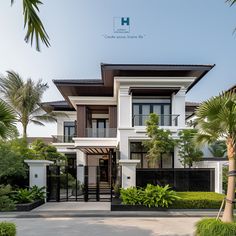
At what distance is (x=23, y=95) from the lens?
2917 cm

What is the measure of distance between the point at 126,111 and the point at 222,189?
8.06 metres

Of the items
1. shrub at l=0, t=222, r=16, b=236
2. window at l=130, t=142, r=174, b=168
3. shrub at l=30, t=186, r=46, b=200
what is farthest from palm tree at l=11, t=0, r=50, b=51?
window at l=130, t=142, r=174, b=168

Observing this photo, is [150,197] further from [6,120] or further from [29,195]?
[6,120]

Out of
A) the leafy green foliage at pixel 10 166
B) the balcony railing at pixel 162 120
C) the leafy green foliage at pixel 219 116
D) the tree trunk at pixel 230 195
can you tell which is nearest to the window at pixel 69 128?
the balcony railing at pixel 162 120

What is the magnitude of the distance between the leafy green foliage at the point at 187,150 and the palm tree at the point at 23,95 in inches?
620

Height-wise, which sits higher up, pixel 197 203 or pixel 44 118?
pixel 44 118

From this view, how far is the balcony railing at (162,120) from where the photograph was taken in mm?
21266

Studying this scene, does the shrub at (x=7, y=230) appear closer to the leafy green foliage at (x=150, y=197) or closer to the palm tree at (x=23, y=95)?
the leafy green foliage at (x=150, y=197)

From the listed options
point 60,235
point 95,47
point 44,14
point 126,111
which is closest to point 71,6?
point 44,14

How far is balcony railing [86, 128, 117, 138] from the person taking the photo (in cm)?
2478

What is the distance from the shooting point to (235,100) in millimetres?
8156

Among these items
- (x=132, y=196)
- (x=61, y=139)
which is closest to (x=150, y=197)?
(x=132, y=196)

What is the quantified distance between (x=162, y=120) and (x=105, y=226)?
1220 centimetres

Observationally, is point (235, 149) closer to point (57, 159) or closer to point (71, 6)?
point (71, 6)
